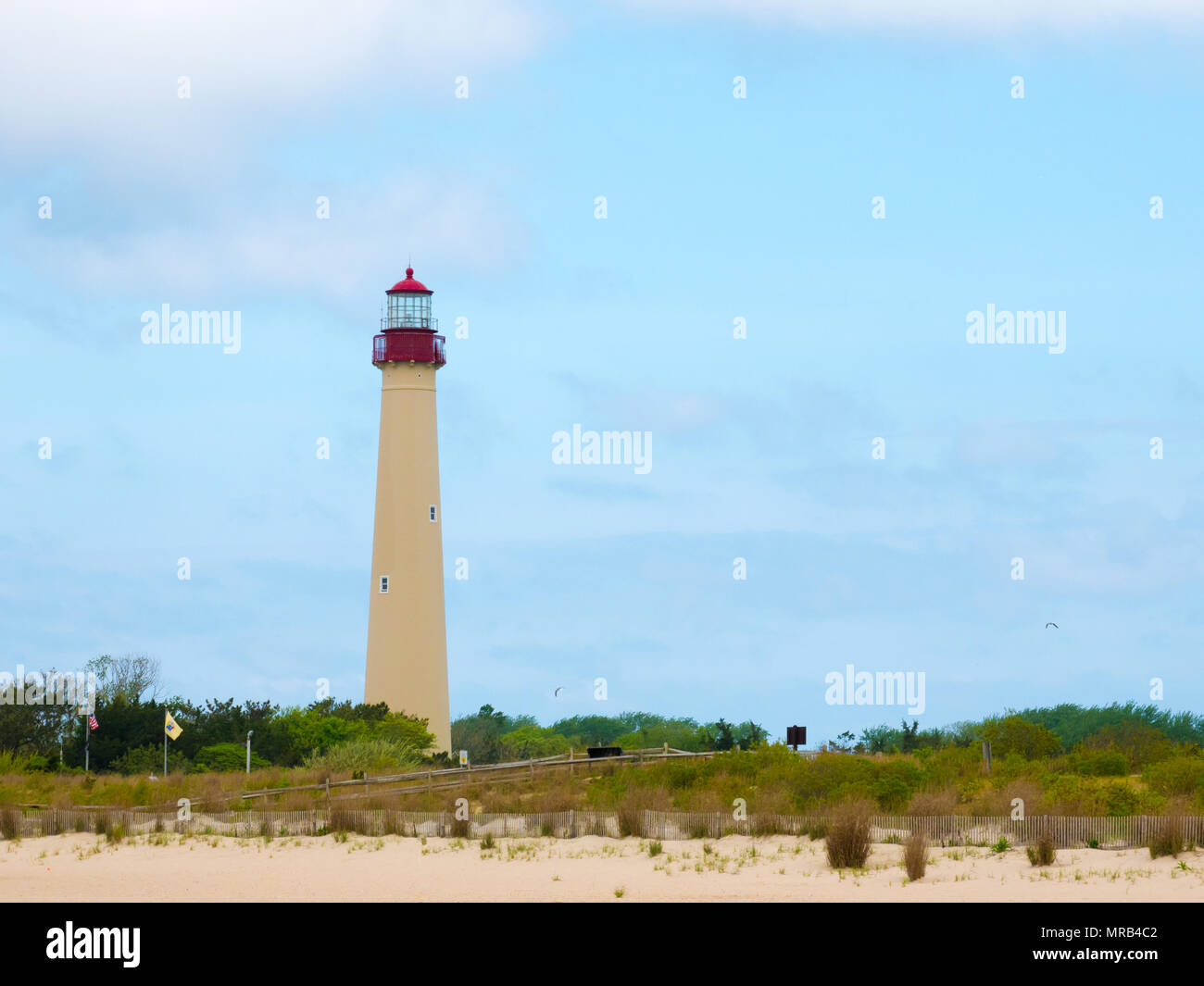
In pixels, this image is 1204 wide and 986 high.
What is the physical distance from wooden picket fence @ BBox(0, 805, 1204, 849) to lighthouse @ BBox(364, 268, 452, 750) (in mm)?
17792

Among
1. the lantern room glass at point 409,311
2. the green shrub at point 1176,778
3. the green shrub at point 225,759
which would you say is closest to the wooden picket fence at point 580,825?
the green shrub at point 1176,778

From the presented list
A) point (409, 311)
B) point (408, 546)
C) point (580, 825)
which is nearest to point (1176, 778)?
point (580, 825)

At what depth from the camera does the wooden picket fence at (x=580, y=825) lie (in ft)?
80.7

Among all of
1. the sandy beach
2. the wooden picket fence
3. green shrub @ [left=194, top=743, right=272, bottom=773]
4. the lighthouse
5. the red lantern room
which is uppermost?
the red lantern room

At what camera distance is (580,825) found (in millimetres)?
28391

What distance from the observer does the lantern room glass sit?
169 feet

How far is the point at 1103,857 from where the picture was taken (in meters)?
23.7

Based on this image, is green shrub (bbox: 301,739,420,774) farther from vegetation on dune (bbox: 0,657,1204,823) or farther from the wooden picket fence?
the wooden picket fence

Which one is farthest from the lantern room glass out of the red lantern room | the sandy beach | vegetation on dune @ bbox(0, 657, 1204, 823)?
the sandy beach

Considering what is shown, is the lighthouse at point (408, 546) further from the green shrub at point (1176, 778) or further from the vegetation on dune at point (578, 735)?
the green shrub at point (1176, 778)
